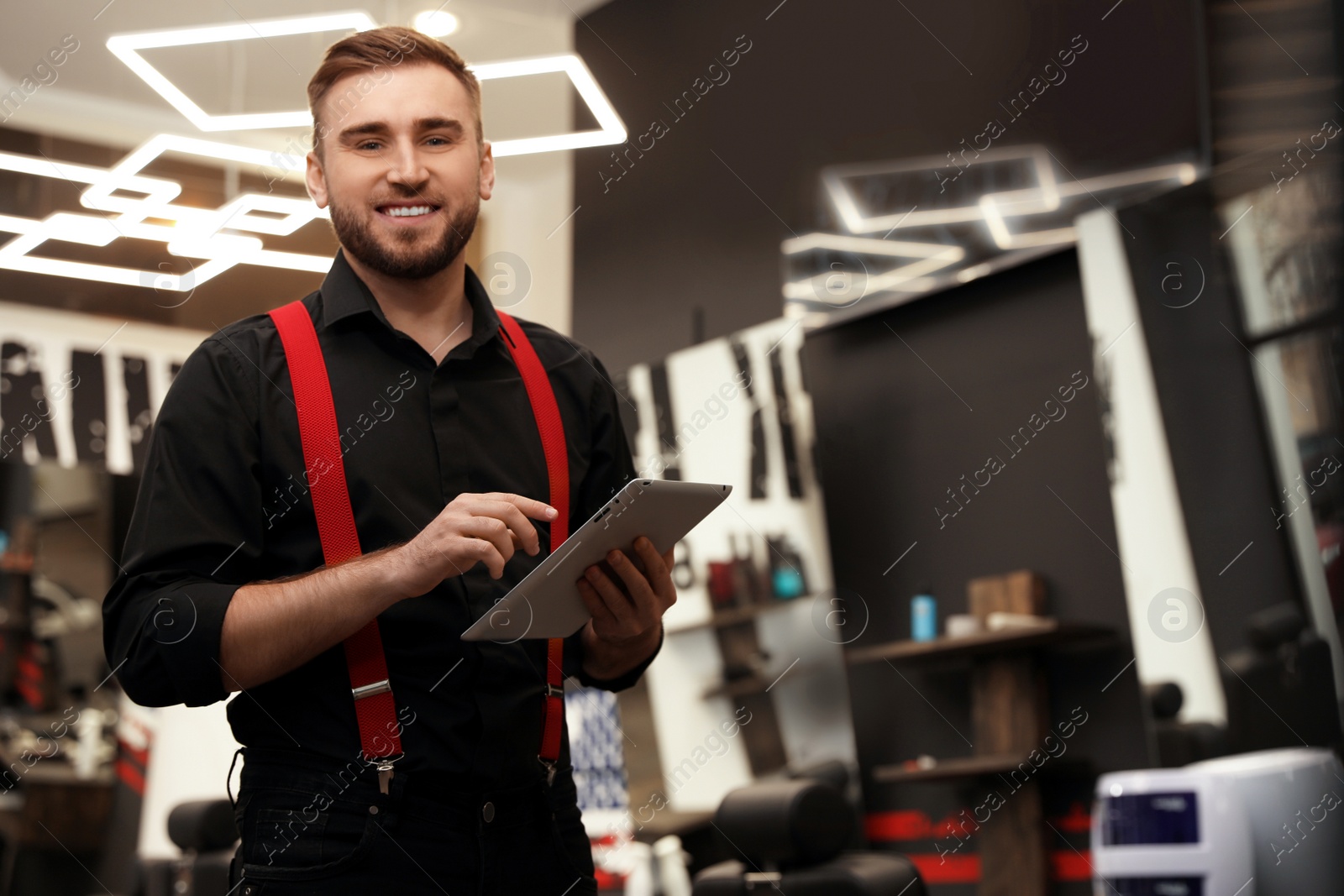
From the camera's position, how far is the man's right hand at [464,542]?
4.09 ft

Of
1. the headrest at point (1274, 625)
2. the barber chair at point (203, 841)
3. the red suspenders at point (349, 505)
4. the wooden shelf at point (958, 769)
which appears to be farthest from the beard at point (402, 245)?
the barber chair at point (203, 841)

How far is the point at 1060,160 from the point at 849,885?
2252 mm

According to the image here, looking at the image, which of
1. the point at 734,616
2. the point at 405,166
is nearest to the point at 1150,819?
the point at 734,616

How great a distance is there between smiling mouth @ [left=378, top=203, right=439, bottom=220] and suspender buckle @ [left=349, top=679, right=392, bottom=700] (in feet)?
2.04

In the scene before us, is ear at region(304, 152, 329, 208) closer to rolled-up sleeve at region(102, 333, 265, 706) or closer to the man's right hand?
rolled-up sleeve at region(102, 333, 265, 706)

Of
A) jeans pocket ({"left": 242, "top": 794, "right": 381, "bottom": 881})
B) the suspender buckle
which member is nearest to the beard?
the suspender buckle

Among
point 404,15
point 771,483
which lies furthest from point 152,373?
point 771,483

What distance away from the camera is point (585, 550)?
52.9 inches

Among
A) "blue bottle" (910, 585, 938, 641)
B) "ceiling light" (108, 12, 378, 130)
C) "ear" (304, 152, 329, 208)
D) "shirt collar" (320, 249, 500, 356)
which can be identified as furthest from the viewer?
"ceiling light" (108, 12, 378, 130)

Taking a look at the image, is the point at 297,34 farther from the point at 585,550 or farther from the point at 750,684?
the point at 585,550

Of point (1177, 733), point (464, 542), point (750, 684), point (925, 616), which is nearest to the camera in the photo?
point (464, 542)

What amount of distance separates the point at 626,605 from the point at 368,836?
1.31 ft

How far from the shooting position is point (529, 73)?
221 inches

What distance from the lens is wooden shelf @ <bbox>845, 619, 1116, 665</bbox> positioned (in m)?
3.45
